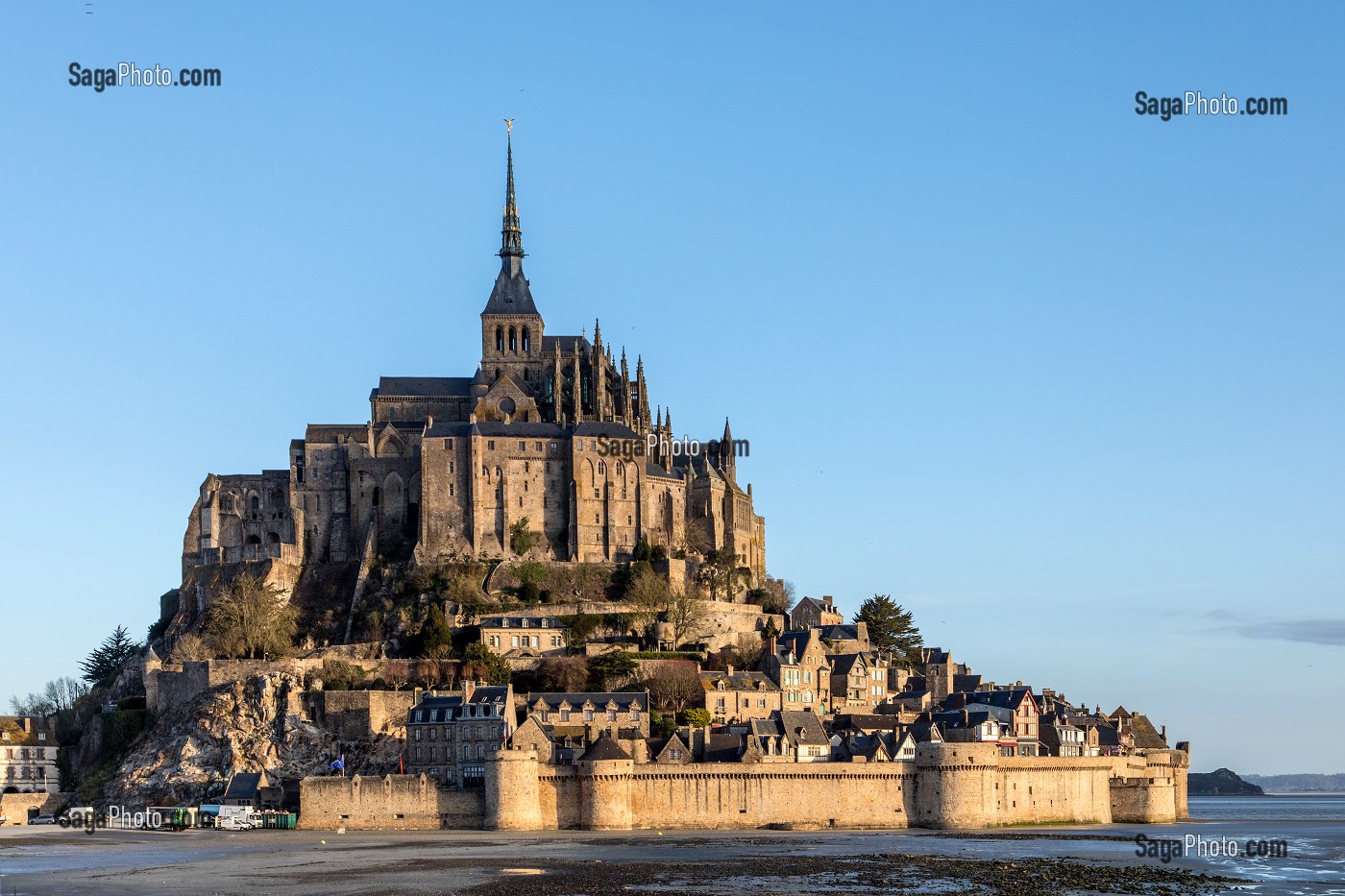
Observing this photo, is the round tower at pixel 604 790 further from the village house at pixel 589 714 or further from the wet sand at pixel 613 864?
the village house at pixel 589 714

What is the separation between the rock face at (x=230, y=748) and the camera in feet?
282

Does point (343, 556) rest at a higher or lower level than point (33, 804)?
higher

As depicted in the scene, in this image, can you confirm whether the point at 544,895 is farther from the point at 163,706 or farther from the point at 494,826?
the point at 163,706

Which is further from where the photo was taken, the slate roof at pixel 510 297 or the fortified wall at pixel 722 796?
the slate roof at pixel 510 297

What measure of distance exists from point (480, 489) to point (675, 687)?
21.4 meters

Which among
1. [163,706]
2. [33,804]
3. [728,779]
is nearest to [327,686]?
[163,706]

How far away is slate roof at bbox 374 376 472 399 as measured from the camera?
115 metres

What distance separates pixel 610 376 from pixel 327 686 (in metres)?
32.5

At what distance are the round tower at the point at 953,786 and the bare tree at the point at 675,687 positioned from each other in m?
13.6

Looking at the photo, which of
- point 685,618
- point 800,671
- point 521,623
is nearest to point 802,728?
point 800,671

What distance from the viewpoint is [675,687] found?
9269cm

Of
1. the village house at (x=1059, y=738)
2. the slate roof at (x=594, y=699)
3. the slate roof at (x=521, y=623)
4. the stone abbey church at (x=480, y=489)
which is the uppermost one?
the stone abbey church at (x=480, y=489)

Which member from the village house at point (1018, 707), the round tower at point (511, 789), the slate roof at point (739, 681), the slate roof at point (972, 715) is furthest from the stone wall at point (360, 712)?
the village house at point (1018, 707)

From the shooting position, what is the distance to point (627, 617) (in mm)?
100375
